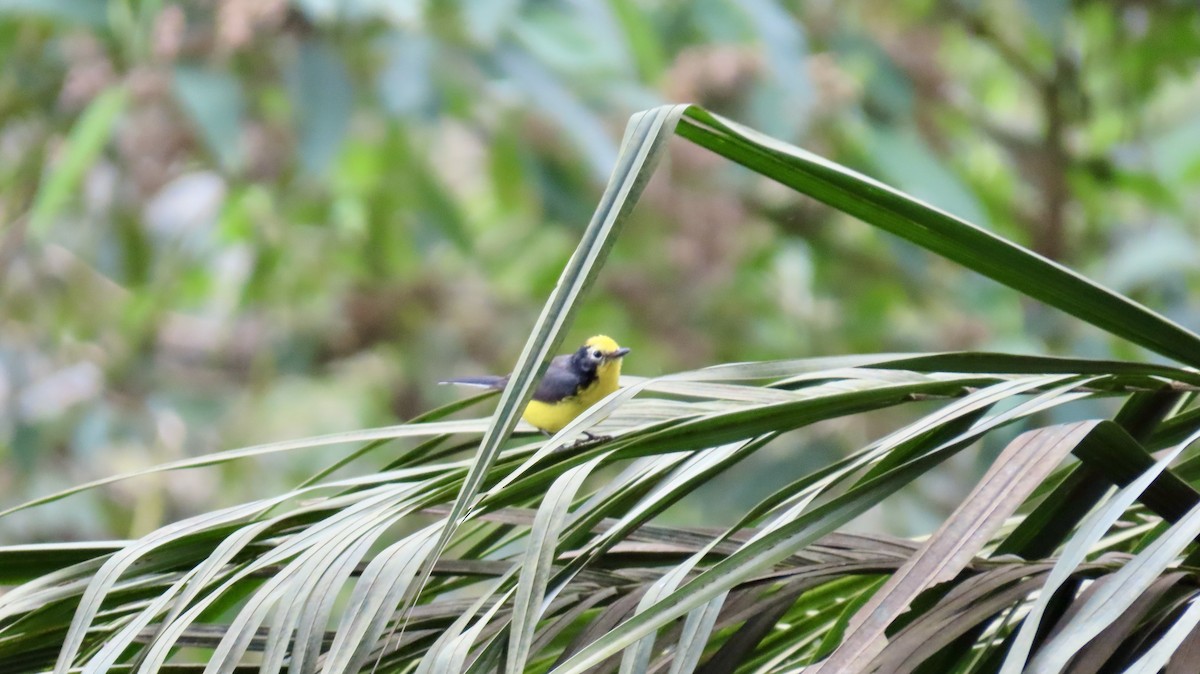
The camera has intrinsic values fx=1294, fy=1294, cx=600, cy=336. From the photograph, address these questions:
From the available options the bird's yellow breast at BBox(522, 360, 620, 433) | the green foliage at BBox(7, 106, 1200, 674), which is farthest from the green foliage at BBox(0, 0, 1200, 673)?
the bird's yellow breast at BBox(522, 360, 620, 433)

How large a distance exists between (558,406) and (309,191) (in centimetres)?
243

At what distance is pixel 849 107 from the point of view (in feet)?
13.9

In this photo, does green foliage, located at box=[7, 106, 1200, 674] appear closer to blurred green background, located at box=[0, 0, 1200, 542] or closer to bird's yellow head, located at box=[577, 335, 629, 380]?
bird's yellow head, located at box=[577, 335, 629, 380]

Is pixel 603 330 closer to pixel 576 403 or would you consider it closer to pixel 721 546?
pixel 576 403

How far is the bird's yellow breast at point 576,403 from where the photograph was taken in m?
2.27

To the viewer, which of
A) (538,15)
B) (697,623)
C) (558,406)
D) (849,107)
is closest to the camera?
(697,623)

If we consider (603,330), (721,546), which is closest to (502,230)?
(603,330)

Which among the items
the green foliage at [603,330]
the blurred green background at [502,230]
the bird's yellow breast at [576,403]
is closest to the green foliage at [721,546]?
the green foliage at [603,330]

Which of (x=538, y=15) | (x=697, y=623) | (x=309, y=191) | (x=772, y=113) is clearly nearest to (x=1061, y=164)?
(x=772, y=113)

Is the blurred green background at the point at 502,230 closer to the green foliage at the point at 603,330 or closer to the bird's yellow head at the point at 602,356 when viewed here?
the green foliage at the point at 603,330

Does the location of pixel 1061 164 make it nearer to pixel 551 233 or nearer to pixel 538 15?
pixel 551 233

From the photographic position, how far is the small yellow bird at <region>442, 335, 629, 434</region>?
2275mm

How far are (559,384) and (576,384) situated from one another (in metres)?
0.05

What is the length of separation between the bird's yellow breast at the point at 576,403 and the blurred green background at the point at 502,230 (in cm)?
94
